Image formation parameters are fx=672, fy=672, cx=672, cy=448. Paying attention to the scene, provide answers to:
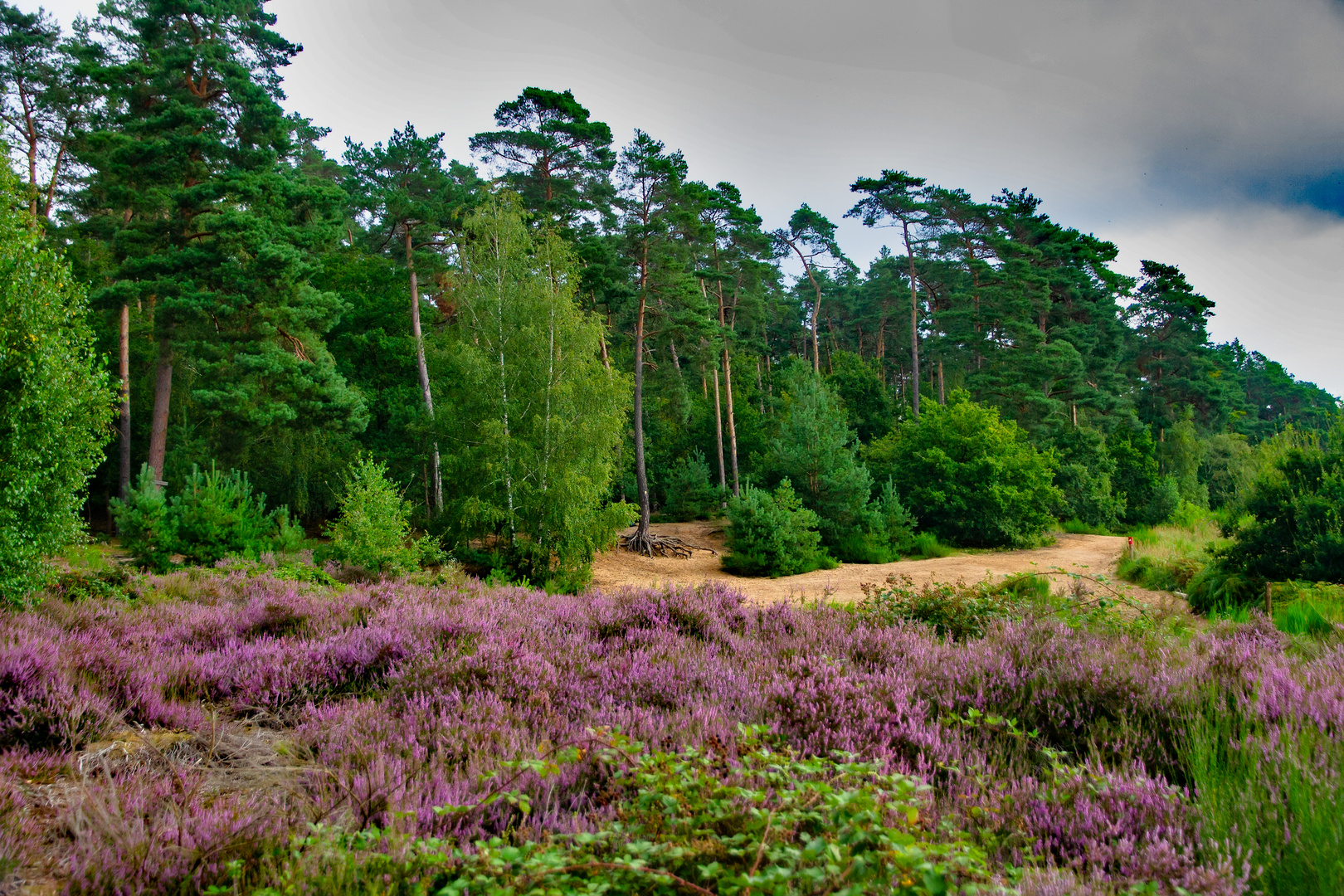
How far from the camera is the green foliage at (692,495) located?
26.2 meters

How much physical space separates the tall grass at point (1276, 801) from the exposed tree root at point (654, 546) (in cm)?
1704

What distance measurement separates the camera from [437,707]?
314 centimetres

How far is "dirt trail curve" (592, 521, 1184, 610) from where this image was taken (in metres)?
14.0

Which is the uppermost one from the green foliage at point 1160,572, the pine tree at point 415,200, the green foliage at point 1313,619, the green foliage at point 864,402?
the pine tree at point 415,200

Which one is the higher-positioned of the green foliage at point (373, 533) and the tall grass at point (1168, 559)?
the green foliage at point (373, 533)

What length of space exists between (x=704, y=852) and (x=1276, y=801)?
1.74 metres

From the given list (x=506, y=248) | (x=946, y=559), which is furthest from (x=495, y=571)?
(x=946, y=559)

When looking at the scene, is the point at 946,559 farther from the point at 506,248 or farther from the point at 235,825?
the point at 235,825

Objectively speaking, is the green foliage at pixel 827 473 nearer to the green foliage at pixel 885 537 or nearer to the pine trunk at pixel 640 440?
the green foliage at pixel 885 537

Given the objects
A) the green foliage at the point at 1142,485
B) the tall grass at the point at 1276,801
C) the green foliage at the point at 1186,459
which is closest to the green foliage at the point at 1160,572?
the tall grass at the point at 1276,801

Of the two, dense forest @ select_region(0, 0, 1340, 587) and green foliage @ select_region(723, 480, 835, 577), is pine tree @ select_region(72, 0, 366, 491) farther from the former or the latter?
green foliage @ select_region(723, 480, 835, 577)

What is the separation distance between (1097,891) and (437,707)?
2616 millimetres

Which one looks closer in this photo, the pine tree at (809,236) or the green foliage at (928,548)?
the green foliage at (928,548)

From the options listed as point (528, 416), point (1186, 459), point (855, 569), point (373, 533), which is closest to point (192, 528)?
point (373, 533)
